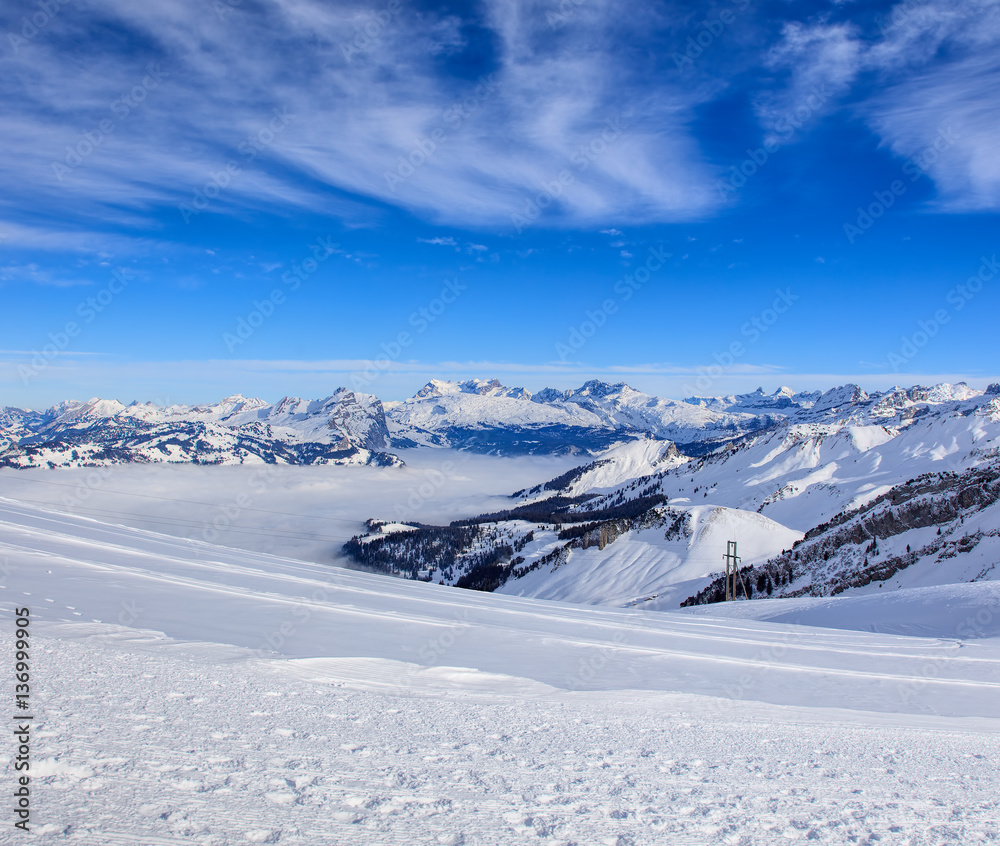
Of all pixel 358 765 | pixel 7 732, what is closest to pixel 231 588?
pixel 7 732

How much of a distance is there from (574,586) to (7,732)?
10288 cm

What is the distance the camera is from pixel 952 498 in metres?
66.9

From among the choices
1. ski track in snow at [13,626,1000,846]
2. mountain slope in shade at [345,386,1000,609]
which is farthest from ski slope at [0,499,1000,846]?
mountain slope in shade at [345,386,1000,609]

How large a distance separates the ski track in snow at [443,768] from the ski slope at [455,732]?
0.03 meters

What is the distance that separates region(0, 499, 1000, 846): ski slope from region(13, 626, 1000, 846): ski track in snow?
3 cm

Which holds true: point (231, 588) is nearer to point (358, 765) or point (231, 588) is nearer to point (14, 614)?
point (14, 614)

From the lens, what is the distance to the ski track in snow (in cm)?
457

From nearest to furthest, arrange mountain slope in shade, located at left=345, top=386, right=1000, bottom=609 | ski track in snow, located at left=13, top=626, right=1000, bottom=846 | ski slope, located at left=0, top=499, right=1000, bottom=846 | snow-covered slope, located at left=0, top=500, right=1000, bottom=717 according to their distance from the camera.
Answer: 1. ski track in snow, located at left=13, top=626, right=1000, bottom=846
2. ski slope, located at left=0, top=499, right=1000, bottom=846
3. snow-covered slope, located at left=0, top=500, right=1000, bottom=717
4. mountain slope in shade, located at left=345, top=386, right=1000, bottom=609

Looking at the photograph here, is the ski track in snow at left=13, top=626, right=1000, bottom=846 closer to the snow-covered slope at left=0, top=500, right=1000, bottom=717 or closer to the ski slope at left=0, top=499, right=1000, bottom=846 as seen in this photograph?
the ski slope at left=0, top=499, right=1000, bottom=846

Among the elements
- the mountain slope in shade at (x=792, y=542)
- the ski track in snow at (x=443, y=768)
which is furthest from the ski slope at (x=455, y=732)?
the mountain slope in shade at (x=792, y=542)

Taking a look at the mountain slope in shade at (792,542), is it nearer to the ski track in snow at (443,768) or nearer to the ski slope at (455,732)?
the ski slope at (455,732)

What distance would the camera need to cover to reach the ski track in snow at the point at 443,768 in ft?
15.0

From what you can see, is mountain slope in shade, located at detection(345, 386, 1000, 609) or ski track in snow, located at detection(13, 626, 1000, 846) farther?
mountain slope in shade, located at detection(345, 386, 1000, 609)

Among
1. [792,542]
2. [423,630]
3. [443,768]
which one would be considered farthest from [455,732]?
[792,542]
